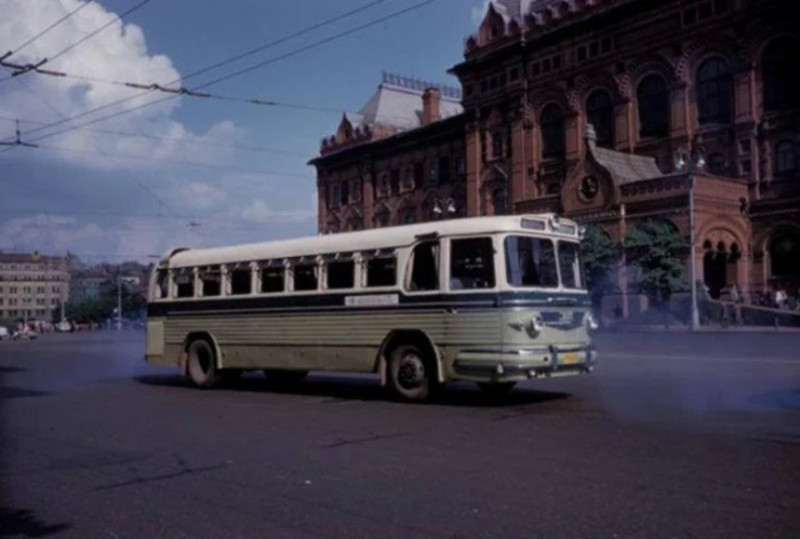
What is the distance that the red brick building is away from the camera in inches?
1604

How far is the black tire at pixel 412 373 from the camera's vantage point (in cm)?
1298

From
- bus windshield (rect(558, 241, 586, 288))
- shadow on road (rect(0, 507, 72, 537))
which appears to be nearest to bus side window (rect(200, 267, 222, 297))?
bus windshield (rect(558, 241, 586, 288))

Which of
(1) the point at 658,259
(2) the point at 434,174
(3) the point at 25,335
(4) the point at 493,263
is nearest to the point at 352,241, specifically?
(4) the point at 493,263

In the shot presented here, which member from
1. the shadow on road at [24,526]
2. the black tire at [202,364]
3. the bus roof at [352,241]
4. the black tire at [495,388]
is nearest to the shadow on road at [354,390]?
the black tire at [495,388]

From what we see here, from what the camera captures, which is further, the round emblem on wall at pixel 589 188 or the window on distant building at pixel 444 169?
the window on distant building at pixel 444 169

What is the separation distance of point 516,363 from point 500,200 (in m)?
44.3

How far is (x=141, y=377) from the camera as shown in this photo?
2044cm

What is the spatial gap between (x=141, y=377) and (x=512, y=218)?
11622 mm

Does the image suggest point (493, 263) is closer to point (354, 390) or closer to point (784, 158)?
point (354, 390)

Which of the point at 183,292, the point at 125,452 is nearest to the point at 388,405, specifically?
the point at 125,452

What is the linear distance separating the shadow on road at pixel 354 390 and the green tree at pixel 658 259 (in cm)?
2399

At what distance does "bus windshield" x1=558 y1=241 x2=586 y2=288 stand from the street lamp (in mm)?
24356

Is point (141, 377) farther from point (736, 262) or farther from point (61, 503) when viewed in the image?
point (736, 262)

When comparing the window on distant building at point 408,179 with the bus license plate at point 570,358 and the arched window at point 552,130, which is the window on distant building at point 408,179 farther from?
the bus license plate at point 570,358
